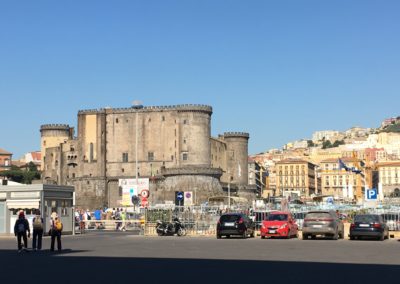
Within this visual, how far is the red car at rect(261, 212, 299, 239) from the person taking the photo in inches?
1277

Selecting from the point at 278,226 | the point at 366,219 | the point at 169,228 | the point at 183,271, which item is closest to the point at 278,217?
the point at 278,226

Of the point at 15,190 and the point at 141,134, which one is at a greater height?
the point at 141,134

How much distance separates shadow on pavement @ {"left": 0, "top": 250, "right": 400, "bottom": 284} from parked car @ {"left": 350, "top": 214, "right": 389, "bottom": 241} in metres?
14.1

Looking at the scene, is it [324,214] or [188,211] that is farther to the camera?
[188,211]

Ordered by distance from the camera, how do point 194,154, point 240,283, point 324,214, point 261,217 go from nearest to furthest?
point 240,283
point 324,214
point 261,217
point 194,154

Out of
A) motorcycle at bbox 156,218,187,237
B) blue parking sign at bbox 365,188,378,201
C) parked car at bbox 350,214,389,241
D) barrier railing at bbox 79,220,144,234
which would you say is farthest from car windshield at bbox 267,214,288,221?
barrier railing at bbox 79,220,144,234

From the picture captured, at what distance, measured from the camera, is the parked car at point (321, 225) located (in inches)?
1220

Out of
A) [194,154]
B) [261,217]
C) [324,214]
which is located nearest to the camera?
[324,214]

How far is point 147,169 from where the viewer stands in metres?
119

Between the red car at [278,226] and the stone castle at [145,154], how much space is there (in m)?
81.2

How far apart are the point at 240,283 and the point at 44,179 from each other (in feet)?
390

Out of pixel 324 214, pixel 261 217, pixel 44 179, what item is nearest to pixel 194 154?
pixel 44 179

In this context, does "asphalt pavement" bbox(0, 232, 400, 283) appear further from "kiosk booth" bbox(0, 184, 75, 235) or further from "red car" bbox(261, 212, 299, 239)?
"kiosk booth" bbox(0, 184, 75, 235)

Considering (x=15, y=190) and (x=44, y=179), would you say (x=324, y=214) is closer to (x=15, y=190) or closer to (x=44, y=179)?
(x=15, y=190)
